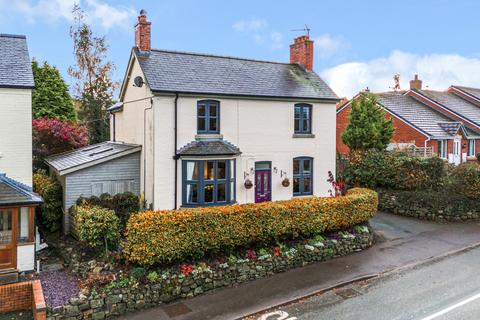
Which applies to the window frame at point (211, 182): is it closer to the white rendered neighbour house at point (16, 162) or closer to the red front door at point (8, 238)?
the white rendered neighbour house at point (16, 162)

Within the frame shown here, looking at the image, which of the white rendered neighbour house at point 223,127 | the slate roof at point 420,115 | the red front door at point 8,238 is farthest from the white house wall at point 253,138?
the slate roof at point 420,115

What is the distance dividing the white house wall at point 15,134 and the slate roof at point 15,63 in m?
0.33

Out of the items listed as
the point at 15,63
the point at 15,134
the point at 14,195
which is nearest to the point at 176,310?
the point at 14,195

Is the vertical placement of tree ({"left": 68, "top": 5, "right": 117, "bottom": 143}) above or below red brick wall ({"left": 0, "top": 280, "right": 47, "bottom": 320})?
above

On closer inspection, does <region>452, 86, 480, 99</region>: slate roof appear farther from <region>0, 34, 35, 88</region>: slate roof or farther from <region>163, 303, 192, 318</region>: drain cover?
<region>0, 34, 35, 88</region>: slate roof

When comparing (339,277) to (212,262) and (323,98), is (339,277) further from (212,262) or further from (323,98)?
(323,98)

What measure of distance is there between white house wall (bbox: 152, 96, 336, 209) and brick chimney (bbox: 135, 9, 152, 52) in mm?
3612

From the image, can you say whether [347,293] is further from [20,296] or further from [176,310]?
[20,296]

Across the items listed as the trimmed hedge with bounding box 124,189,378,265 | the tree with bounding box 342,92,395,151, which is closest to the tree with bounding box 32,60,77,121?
the trimmed hedge with bounding box 124,189,378,265

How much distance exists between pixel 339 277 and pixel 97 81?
3110cm

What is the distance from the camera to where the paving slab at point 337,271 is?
1255 cm

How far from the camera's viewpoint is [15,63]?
54.7 ft

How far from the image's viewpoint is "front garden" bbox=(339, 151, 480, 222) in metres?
22.5

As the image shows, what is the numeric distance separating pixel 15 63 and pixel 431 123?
3268cm
